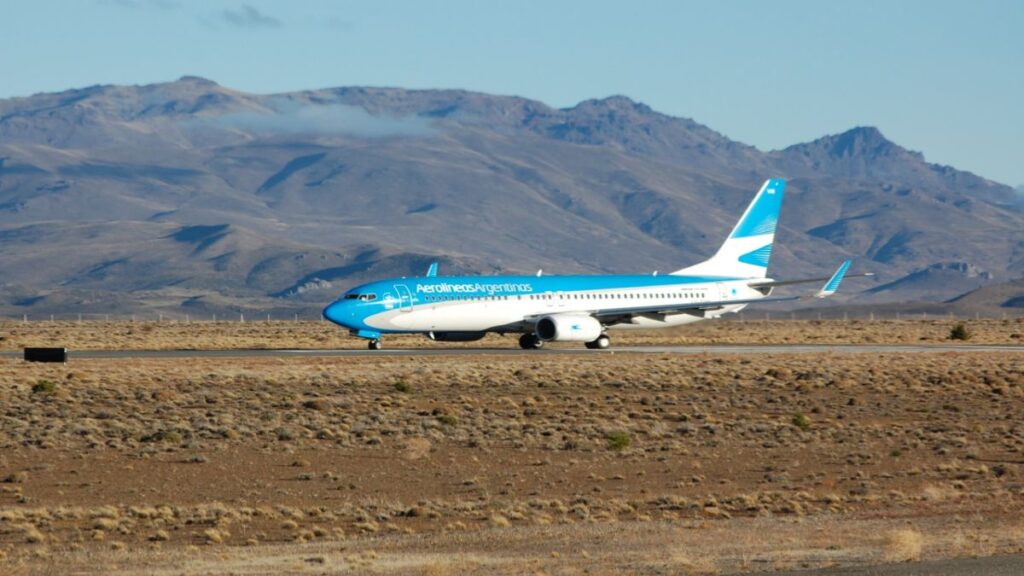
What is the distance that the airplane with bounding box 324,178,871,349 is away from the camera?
71125 mm

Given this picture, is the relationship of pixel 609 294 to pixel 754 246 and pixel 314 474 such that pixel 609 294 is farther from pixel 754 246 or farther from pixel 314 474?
pixel 314 474

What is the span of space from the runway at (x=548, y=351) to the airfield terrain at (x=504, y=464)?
3736 mm

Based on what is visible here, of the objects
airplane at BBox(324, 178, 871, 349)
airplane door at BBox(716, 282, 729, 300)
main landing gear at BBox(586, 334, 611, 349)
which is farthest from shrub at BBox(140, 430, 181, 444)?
airplane door at BBox(716, 282, 729, 300)

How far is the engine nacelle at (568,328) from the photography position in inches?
2881

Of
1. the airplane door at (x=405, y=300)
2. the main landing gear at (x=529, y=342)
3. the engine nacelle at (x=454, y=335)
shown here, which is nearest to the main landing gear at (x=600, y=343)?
the main landing gear at (x=529, y=342)

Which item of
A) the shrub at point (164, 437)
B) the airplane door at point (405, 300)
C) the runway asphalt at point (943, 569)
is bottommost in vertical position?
the runway asphalt at point (943, 569)

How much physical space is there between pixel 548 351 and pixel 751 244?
18183 mm

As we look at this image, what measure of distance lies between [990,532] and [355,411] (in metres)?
24.1

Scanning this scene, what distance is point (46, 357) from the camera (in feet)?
219

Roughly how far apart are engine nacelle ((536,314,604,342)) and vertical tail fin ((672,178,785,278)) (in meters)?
12.0

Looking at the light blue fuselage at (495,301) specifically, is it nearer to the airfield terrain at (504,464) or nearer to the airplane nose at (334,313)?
the airplane nose at (334,313)

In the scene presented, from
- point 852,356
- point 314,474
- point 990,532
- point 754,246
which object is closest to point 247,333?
point 754,246

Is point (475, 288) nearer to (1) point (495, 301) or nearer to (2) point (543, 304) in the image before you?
(1) point (495, 301)

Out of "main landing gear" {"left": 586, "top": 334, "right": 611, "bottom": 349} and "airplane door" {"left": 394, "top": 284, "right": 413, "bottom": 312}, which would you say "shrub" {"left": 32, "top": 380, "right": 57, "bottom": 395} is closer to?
"airplane door" {"left": 394, "top": 284, "right": 413, "bottom": 312}
